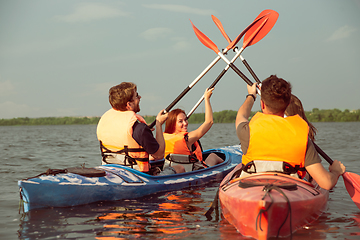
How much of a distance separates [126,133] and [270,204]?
2.48 metres

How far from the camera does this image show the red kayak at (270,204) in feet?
8.95

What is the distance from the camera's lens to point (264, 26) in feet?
21.7

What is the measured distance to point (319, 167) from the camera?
3.11 meters

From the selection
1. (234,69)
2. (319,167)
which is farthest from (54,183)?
(234,69)

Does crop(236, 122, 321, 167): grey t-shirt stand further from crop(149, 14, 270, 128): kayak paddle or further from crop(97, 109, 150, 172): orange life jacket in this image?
crop(149, 14, 270, 128): kayak paddle

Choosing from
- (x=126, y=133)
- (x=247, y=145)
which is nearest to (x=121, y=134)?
(x=126, y=133)

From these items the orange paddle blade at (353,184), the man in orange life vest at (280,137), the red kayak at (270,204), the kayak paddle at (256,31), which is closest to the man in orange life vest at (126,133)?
the red kayak at (270,204)

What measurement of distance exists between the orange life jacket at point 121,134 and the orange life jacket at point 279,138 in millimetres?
1967

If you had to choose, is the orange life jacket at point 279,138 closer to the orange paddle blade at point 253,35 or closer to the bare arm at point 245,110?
the bare arm at point 245,110

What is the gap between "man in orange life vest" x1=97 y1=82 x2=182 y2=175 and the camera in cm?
464

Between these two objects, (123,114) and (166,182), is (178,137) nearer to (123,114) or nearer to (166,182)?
(166,182)

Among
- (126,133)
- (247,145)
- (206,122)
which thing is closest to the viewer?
(247,145)

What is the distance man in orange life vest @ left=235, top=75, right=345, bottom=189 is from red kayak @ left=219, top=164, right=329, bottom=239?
0.16 m

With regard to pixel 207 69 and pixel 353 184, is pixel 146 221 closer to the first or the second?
pixel 353 184
